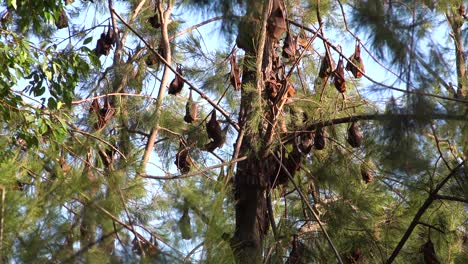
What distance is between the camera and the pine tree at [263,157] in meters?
4.36

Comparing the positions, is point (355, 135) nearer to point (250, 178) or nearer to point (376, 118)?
point (250, 178)

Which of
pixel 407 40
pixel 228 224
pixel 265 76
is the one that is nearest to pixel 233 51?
pixel 265 76

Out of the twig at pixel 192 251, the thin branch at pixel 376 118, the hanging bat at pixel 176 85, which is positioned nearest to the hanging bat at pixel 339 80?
the thin branch at pixel 376 118

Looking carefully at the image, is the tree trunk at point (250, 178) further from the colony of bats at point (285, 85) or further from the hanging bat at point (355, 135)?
the hanging bat at point (355, 135)

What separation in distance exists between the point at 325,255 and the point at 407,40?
7.52 ft

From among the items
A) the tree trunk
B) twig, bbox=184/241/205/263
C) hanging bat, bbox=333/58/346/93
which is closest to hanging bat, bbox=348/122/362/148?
hanging bat, bbox=333/58/346/93

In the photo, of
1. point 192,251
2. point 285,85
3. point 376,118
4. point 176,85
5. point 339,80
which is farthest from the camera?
point 176,85

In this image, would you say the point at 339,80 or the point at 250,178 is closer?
the point at 250,178

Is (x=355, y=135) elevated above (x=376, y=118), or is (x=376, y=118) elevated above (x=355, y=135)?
(x=355, y=135)

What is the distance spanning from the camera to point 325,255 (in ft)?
20.0

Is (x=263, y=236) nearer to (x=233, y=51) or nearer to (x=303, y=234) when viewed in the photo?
(x=303, y=234)

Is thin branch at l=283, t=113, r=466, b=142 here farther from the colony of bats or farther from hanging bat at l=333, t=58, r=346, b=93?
hanging bat at l=333, t=58, r=346, b=93

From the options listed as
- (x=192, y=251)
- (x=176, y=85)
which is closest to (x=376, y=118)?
(x=192, y=251)

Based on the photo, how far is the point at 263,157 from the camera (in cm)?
593
